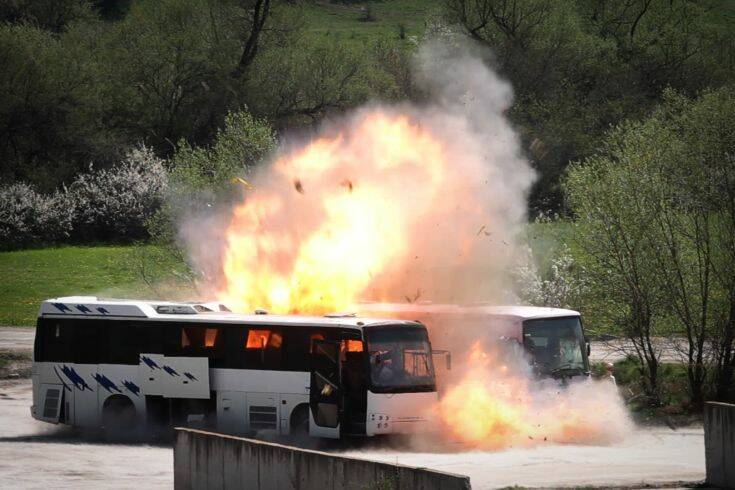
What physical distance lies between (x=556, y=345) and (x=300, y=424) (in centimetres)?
662

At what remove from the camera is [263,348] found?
27.5m

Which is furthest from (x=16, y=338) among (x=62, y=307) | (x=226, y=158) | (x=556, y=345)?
(x=556, y=345)

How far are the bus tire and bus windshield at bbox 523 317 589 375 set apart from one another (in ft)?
18.6

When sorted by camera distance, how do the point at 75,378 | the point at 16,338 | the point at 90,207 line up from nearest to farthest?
the point at 75,378
the point at 16,338
the point at 90,207

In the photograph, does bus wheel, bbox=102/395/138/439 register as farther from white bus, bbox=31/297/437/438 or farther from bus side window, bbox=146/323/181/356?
bus side window, bbox=146/323/181/356

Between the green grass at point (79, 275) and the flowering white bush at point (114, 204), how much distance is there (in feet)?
5.76

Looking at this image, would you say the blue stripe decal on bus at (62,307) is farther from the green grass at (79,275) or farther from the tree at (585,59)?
the tree at (585,59)

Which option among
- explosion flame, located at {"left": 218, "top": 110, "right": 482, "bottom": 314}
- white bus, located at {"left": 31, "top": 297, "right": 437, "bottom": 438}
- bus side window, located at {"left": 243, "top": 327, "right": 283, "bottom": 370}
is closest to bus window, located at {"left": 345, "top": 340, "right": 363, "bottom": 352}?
white bus, located at {"left": 31, "top": 297, "right": 437, "bottom": 438}

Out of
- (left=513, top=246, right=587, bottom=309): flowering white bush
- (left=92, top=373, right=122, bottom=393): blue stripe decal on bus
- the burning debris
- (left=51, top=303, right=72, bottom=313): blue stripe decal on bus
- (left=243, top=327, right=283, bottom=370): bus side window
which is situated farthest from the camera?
(left=513, top=246, right=587, bottom=309): flowering white bush

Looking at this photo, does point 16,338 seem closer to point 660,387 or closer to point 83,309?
point 83,309

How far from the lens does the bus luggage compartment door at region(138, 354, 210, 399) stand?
27.8 meters

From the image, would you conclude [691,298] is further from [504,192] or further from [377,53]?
[377,53]

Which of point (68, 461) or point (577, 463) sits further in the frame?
point (68, 461)

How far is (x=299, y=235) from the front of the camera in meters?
37.0
